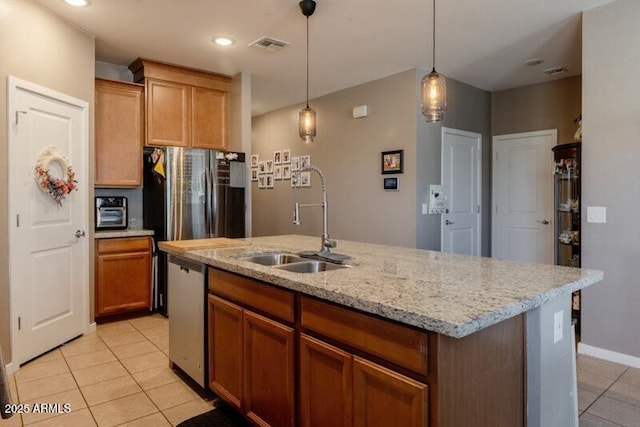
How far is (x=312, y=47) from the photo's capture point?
3900 mm

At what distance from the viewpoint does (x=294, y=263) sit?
7.36 ft

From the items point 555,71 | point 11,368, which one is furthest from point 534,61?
point 11,368

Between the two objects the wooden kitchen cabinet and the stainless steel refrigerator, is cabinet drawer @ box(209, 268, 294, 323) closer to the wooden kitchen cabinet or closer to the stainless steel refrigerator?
the stainless steel refrigerator

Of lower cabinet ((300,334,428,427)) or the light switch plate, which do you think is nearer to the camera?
lower cabinet ((300,334,428,427))

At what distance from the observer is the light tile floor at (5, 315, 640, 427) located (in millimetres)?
2236

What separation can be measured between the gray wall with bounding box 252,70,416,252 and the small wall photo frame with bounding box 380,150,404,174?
55 millimetres

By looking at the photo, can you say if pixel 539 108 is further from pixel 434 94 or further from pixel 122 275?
pixel 122 275

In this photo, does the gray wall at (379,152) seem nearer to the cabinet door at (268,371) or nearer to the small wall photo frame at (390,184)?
the small wall photo frame at (390,184)

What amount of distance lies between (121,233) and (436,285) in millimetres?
3440

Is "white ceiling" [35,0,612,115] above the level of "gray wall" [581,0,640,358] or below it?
above

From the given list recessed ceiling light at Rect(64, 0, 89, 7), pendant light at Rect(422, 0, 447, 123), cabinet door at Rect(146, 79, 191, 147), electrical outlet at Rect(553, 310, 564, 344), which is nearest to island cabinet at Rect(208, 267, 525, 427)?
electrical outlet at Rect(553, 310, 564, 344)

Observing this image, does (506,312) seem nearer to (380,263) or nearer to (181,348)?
(380,263)

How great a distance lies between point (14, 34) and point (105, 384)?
2540 mm

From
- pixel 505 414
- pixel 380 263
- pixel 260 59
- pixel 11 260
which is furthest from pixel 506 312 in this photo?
pixel 260 59
